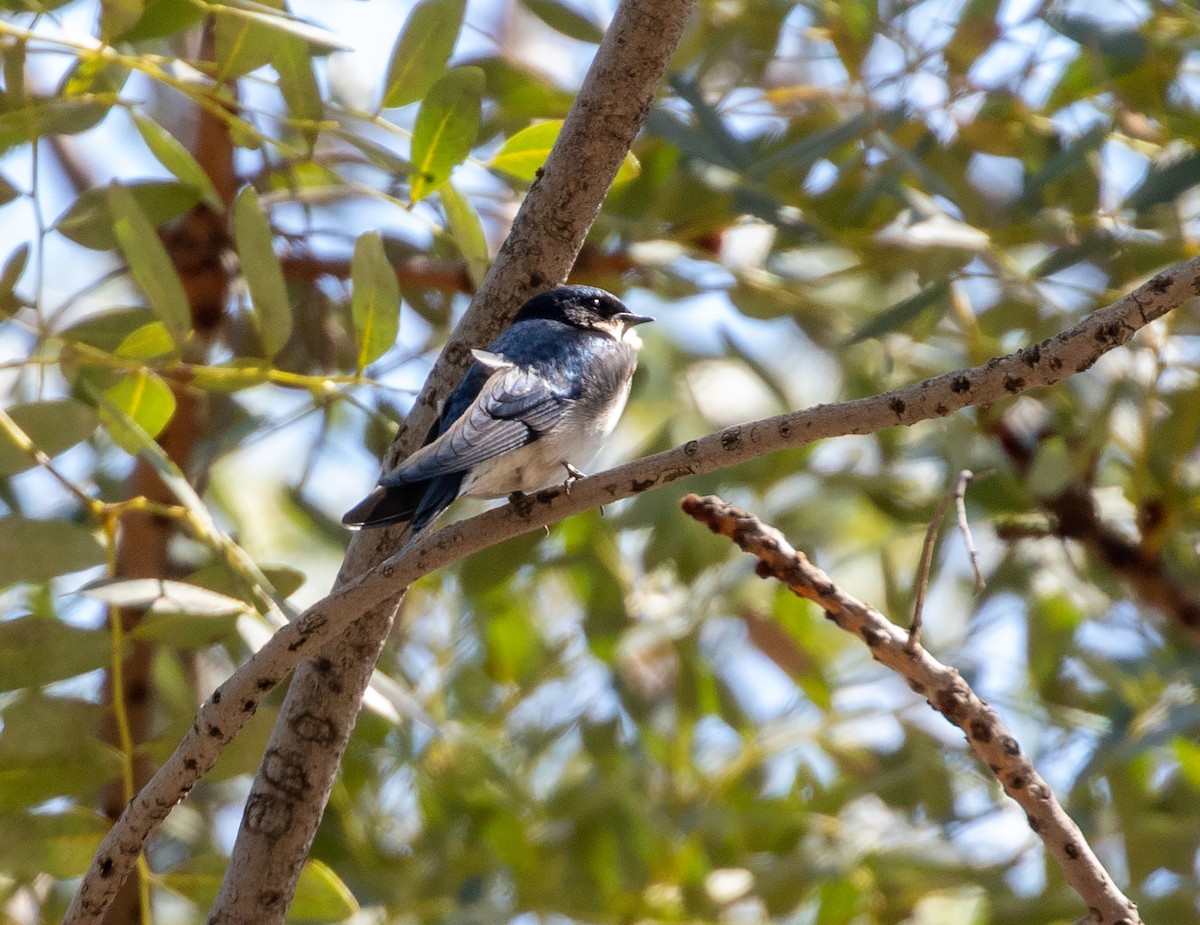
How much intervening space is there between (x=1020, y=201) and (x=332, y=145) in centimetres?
203

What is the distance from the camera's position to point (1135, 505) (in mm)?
2793

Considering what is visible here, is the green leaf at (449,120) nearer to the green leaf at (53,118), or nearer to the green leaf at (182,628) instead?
the green leaf at (53,118)

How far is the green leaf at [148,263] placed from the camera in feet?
6.00

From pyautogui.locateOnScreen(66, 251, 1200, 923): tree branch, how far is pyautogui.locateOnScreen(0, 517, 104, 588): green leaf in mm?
359

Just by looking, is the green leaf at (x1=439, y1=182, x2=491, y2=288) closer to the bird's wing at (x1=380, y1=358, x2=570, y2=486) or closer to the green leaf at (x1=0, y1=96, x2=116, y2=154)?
the bird's wing at (x1=380, y1=358, x2=570, y2=486)

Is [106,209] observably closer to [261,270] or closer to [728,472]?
[261,270]

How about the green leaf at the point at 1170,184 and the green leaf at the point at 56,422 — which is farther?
the green leaf at the point at 1170,184

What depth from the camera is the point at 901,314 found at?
233 centimetres

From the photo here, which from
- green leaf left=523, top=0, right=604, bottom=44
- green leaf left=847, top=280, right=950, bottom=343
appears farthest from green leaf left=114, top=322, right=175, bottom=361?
green leaf left=523, top=0, right=604, bottom=44

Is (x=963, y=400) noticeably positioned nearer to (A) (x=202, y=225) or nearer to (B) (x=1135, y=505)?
(B) (x=1135, y=505)

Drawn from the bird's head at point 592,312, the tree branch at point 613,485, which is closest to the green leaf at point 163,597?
the tree branch at point 613,485

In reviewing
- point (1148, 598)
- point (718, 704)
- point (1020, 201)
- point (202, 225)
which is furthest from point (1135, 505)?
point (202, 225)

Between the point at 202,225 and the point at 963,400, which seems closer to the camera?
the point at 963,400

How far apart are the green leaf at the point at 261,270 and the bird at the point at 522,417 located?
0.85ft
